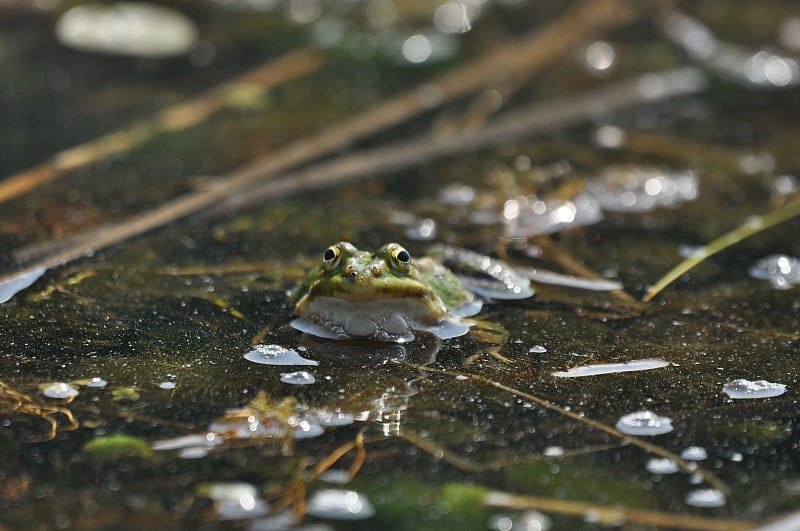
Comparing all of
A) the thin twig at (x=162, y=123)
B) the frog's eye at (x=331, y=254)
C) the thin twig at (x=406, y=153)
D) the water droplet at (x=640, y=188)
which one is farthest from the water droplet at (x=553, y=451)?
the thin twig at (x=162, y=123)

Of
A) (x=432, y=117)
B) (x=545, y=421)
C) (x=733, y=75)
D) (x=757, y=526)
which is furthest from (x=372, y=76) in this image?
(x=757, y=526)

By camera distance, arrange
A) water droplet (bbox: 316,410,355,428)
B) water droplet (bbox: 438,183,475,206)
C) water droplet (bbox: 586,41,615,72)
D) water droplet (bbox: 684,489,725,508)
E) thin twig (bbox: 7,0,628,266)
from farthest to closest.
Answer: water droplet (bbox: 586,41,615,72) → water droplet (bbox: 438,183,475,206) → thin twig (bbox: 7,0,628,266) → water droplet (bbox: 316,410,355,428) → water droplet (bbox: 684,489,725,508)

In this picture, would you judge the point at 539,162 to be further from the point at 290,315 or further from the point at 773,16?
the point at 773,16

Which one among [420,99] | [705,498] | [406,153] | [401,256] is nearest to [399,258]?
[401,256]

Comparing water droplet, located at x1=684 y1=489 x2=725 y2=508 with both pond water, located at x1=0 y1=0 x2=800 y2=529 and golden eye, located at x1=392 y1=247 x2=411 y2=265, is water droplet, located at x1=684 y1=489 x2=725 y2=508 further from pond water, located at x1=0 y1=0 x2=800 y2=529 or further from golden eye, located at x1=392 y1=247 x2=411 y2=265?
golden eye, located at x1=392 y1=247 x2=411 y2=265

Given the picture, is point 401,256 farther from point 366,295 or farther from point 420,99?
point 420,99

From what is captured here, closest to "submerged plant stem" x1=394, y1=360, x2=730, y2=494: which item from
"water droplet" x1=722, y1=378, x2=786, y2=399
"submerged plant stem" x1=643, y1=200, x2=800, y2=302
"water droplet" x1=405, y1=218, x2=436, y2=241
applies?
"water droplet" x1=722, y1=378, x2=786, y2=399

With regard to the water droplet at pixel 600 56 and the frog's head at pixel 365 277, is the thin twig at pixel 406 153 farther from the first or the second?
the frog's head at pixel 365 277
